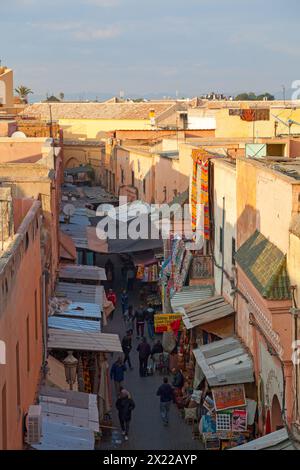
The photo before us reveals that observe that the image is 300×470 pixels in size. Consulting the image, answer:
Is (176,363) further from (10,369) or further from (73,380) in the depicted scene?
(10,369)

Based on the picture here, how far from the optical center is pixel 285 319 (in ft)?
39.6

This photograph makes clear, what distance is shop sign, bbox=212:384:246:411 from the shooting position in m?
14.3

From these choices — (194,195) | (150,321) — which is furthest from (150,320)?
(194,195)

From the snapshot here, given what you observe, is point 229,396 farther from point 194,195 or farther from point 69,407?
point 194,195

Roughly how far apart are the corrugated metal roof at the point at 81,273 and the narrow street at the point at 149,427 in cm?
316

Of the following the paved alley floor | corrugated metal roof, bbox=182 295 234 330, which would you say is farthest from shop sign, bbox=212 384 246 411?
corrugated metal roof, bbox=182 295 234 330

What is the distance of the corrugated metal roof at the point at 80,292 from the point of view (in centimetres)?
1886

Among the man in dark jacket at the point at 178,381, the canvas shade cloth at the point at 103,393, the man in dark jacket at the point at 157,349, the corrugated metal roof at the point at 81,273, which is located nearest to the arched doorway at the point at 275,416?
the canvas shade cloth at the point at 103,393

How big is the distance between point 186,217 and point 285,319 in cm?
1145

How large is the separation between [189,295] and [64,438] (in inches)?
330

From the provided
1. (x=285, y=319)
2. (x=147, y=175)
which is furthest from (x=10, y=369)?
(x=147, y=175)

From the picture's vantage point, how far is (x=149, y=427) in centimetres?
1551

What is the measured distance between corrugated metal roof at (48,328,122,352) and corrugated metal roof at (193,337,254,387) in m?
1.52

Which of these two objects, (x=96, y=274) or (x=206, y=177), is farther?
Answer: (x=96, y=274)
